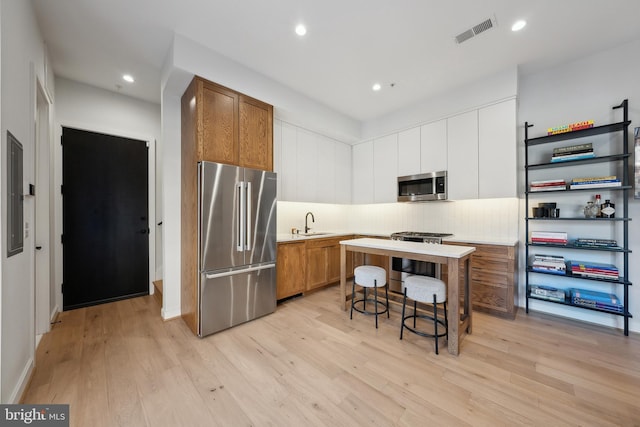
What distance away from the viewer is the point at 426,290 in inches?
89.4

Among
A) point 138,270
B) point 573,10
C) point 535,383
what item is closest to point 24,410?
point 138,270

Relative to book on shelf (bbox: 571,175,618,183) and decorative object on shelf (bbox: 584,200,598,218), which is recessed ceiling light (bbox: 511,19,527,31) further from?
decorative object on shelf (bbox: 584,200,598,218)

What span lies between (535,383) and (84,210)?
17.3 feet

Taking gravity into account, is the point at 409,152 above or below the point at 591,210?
above

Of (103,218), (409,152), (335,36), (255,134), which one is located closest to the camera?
(335,36)

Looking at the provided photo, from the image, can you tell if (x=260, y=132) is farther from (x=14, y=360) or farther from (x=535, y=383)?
(x=535, y=383)

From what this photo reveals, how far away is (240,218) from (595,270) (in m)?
4.01

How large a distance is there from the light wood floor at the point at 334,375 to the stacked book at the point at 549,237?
945 mm

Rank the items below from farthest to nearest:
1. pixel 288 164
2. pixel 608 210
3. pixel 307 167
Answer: pixel 307 167, pixel 288 164, pixel 608 210

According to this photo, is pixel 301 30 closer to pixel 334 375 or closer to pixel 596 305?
pixel 334 375

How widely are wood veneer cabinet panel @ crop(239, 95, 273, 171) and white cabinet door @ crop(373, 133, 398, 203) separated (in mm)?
2281

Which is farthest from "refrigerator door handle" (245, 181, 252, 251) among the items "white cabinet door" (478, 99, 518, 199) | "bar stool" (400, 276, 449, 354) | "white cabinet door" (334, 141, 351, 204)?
"white cabinet door" (478, 99, 518, 199)

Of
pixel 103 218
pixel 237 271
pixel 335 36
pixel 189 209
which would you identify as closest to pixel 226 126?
pixel 189 209

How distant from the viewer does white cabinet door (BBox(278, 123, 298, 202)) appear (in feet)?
12.8
